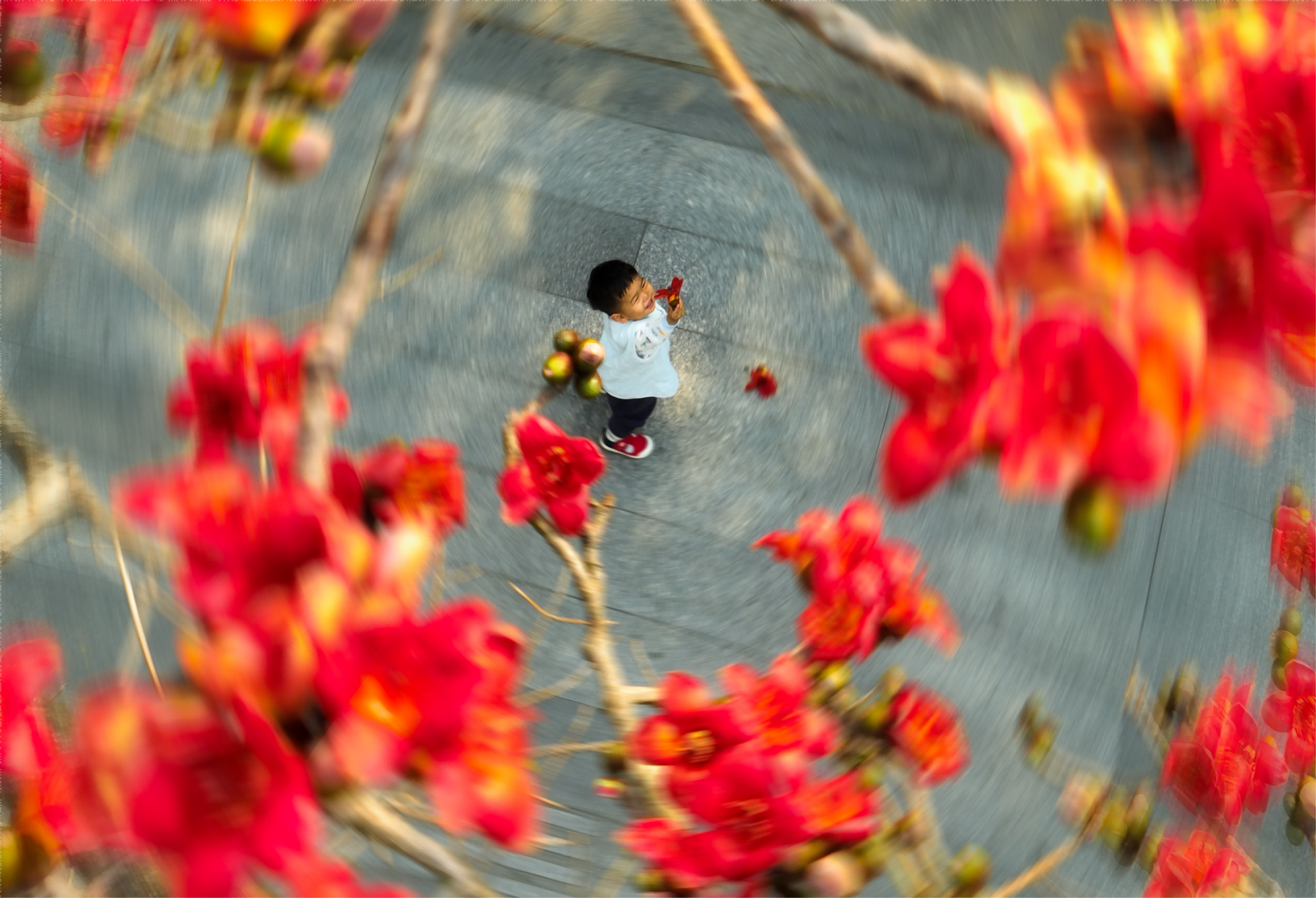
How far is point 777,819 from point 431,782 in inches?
5.4

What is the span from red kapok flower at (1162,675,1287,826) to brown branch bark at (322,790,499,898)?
50 centimetres

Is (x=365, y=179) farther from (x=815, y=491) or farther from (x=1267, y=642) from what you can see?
(x=1267, y=642)

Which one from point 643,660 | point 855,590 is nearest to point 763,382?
point 643,660

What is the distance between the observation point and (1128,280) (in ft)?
0.48

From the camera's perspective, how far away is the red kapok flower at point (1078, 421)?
14 cm

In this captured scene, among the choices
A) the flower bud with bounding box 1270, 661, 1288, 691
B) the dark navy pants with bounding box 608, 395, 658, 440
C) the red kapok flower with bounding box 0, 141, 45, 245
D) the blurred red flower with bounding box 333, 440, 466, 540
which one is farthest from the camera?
the dark navy pants with bounding box 608, 395, 658, 440

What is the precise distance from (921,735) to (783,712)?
110 millimetres

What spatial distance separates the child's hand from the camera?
92 cm

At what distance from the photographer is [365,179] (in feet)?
2.59

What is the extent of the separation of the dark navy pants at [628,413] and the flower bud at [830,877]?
65 centimetres

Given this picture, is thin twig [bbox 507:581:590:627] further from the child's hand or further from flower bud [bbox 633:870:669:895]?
flower bud [bbox 633:870:669:895]

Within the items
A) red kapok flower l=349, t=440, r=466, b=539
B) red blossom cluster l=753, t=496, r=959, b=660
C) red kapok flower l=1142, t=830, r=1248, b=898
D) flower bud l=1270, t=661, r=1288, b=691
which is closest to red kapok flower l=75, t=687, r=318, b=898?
red kapok flower l=349, t=440, r=466, b=539

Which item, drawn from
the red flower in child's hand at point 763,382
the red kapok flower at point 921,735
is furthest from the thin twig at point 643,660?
Answer: the red kapok flower at point 921,735

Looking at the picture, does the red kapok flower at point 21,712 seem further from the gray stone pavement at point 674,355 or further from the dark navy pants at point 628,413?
the dark navy pants at point 628,413
